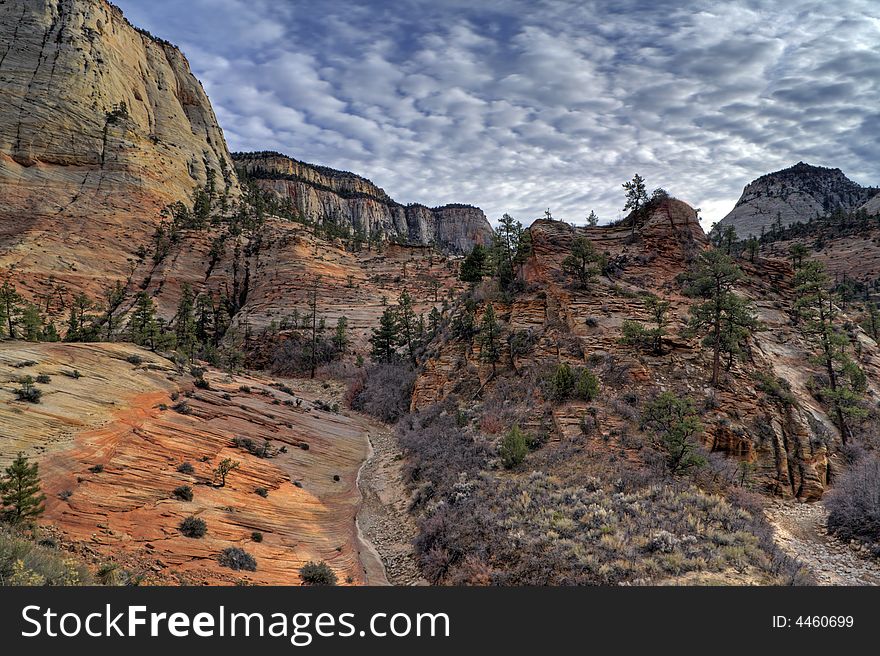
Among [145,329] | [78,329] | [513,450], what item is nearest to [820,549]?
[513,450]

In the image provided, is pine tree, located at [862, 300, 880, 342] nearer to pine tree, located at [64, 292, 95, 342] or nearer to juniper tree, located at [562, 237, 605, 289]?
juniper tree, located at [562, 237, 605, 289]

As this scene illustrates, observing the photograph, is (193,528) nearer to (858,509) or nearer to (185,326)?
(858,509)

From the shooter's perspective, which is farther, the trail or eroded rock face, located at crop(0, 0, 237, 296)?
eroded rock face, located at crop(0, 0, 237, 296)

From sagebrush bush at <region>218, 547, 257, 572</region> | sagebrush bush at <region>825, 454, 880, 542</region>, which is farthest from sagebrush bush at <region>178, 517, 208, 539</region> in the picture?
sagebrush bush at <region>825, 454, 880, 542</region>

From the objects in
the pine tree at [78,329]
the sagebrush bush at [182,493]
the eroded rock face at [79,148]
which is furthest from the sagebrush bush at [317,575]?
the eroded rock face at [79,148]

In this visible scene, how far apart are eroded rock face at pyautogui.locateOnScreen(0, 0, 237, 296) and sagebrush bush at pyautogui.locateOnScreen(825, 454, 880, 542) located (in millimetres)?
67563

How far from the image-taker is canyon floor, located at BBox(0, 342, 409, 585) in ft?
34.2

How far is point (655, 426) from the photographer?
731 inches

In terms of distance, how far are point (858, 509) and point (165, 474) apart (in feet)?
75.4

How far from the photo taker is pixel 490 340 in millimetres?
28219

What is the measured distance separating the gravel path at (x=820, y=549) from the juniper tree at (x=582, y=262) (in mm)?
18436

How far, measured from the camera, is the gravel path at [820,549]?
35.6 feet

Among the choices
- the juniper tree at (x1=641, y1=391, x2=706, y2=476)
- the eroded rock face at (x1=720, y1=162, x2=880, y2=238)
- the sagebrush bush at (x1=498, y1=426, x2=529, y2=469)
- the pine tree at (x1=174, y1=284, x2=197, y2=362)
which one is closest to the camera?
the juniper tree at (x1=641, y1=391, x2=706, y2=476)

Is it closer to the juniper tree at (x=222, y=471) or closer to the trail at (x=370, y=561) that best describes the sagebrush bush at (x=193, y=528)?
the juniper tree at (x=222, y=471)
